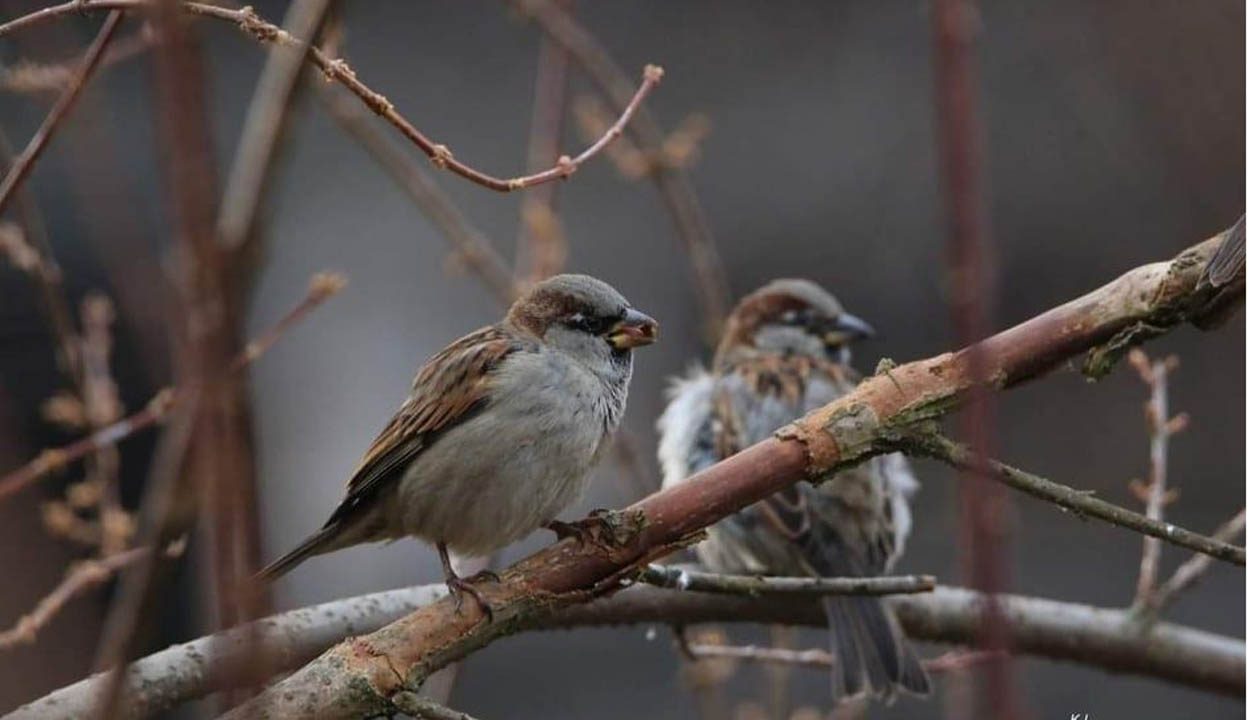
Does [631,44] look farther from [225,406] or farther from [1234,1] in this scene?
[225,406]

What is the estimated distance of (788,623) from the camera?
332cm

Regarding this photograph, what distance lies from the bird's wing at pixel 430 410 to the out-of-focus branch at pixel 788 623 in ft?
0.72

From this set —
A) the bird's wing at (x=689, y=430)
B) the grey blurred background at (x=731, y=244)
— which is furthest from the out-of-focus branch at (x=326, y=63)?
the grey blurred background at (x=731, y=244)

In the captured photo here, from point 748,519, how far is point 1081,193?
2369 millimetres

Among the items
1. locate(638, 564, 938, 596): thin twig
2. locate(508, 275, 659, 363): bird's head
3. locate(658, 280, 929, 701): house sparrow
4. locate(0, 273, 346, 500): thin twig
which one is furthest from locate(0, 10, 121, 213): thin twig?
locate(658, 280, 929, 701): house sparrow

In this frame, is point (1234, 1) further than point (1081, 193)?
No

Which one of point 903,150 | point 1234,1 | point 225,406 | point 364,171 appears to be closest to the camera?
point 225,406

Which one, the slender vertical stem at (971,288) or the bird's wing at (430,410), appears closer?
the slender vertical stem at (971,288)

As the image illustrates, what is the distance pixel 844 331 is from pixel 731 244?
165 cm

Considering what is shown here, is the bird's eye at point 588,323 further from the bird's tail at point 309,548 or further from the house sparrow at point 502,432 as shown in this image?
the bird's tail at point 309,548

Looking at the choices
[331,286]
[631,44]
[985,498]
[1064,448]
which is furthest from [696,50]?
[985,498]

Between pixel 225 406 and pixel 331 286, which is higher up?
pixel 331 286

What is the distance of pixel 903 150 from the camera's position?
585 cm

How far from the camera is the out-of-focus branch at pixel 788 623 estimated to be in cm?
222
